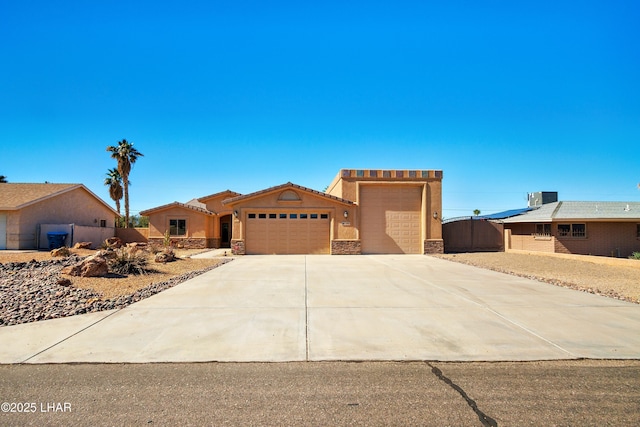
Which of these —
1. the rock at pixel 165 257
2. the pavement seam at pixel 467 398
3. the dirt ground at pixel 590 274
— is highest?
the rock at pixel 165 257

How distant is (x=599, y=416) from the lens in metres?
3.04

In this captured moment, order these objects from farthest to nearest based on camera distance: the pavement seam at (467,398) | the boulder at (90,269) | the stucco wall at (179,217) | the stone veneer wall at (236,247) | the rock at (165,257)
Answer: the stucco wall at (179,217) < the stone veneer wall at (236,247) < the rock at (165,257) < the boulder at (90,269) < the pavement seam at (467,398)

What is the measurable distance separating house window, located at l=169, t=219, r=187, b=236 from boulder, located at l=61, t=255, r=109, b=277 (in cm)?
1427

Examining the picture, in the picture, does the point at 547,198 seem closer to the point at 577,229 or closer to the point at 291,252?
the point at 577,229

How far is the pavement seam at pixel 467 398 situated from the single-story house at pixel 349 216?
15000 mm

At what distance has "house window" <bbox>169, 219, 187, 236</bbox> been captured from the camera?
23875 millimetres

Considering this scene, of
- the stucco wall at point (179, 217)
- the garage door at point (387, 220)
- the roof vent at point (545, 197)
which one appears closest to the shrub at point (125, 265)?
the garage door at point (387, 220)

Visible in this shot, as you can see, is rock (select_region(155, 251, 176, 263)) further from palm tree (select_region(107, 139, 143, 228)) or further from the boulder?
palm tree (select_region(107, 139, 143, 228))

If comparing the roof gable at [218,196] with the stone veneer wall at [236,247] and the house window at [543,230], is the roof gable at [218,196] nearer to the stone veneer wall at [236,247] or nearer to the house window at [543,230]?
the stone veneer wall at [236,247]

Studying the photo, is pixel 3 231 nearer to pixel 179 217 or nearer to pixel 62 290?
pixel 179 217

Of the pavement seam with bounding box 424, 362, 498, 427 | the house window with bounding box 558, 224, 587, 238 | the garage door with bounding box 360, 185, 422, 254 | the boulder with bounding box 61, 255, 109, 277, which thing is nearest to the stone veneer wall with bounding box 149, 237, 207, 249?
the garage door with bounding box 360, 185, 422, 254

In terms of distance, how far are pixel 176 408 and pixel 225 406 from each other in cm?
44

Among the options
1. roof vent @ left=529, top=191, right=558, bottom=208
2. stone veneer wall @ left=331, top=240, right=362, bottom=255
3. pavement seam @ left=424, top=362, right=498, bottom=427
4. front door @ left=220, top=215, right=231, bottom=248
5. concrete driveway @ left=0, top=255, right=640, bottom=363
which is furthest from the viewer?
roof vent @ left=529, top=191, right=558, bottom=208

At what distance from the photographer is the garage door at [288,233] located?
62.5ft
